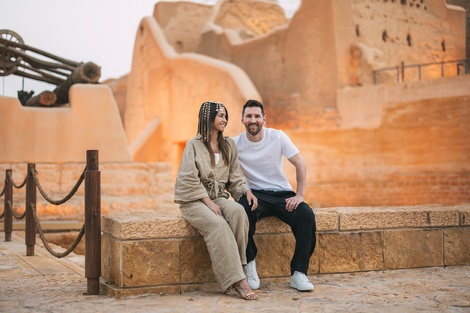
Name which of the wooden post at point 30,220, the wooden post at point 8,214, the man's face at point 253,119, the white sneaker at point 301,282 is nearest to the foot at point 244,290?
the white sneaker at point 301,282

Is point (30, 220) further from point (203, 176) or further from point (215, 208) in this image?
point (215, 208)

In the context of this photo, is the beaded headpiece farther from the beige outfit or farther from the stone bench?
the stone bench

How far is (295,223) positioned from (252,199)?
364 millimetres

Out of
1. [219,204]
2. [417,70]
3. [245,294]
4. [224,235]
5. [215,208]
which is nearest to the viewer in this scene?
[245,294]

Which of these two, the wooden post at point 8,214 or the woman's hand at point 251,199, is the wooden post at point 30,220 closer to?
the wooden post at point 8,214

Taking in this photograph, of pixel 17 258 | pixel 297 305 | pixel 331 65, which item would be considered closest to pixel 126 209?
pixel 17 258

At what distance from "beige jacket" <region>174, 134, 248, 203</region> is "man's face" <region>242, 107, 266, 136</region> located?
180 millimetres

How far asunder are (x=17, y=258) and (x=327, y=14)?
14.3 meters

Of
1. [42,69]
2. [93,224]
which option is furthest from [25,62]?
[93,224]

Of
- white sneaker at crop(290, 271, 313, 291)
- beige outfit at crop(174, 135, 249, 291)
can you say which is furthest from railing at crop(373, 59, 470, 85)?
white sneaker at crop(290, 271, 313, 291)

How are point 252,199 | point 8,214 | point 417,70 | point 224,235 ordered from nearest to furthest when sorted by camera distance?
point 224,235
point 252,199
point 8,214
point 417,70

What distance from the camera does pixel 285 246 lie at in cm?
505

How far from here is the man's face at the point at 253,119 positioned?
4904 millimetres

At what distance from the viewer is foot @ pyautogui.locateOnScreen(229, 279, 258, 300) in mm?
4321
